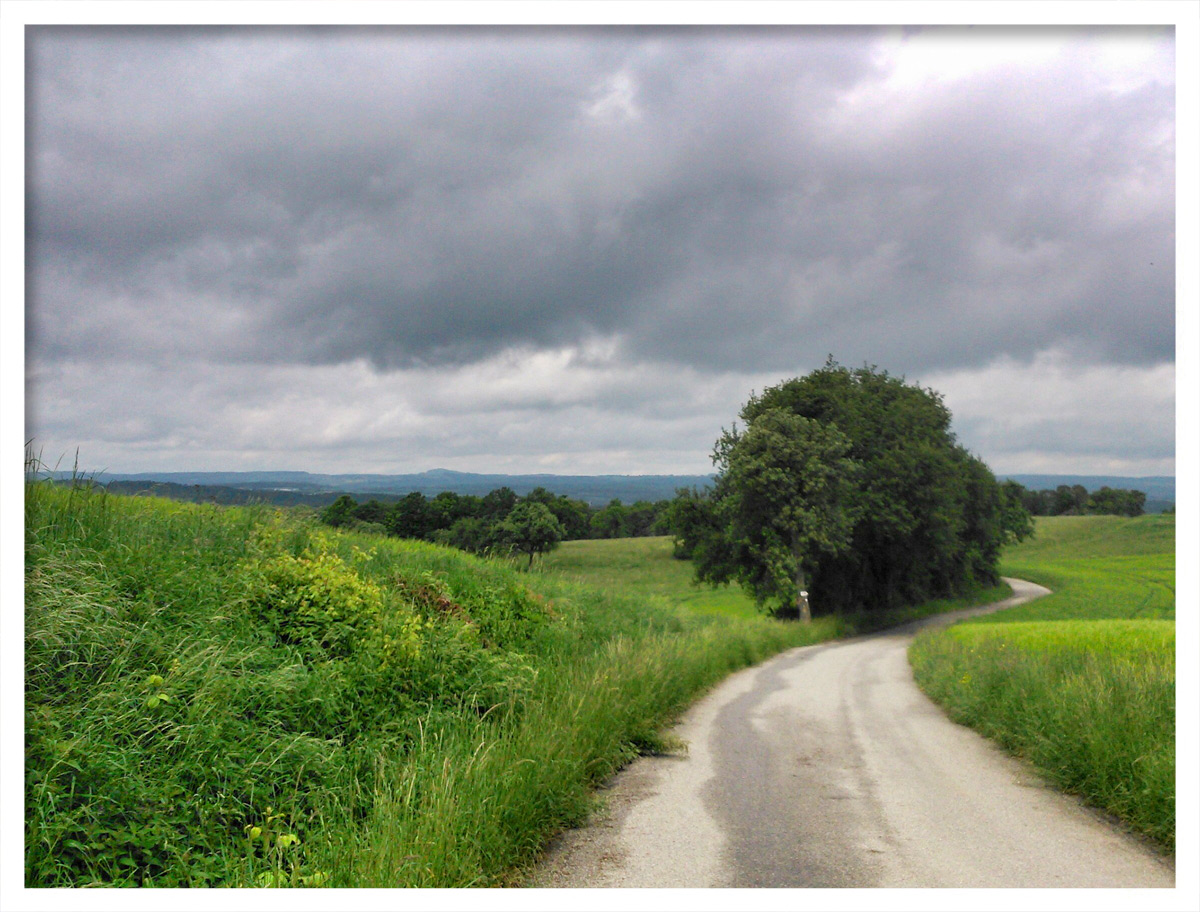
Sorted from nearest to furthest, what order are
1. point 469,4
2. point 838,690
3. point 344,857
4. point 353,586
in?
point 344,857 < point 469,4 < point 353,586 < point 838,690

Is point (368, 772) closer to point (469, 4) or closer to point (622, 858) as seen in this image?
point (622, 858)

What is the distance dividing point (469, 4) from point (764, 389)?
36412 millimetres

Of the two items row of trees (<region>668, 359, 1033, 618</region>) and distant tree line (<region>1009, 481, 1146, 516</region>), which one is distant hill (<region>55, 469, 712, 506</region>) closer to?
distant tree line (<region>1009, 481, 1146, 516</region>)

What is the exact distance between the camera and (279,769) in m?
4.80

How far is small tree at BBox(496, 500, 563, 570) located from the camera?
14352 mm

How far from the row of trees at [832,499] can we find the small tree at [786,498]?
0.19 feet

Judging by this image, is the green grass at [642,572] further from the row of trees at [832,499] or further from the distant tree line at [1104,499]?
the distant tree line at [1104,499]

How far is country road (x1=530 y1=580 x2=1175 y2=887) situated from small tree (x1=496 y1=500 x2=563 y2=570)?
607 cm

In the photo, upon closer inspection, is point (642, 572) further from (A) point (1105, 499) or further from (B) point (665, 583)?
(A) point (1105, 499)

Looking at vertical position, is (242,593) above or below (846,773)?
above

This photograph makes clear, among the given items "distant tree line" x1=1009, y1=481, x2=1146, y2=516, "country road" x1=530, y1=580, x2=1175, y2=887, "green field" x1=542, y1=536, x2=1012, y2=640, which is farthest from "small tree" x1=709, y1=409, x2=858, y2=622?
"country road" x1=530, y1=580, x2=1175, y2=887

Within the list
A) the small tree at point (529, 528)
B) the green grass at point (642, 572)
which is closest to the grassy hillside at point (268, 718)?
the small tree at point (529, 528)

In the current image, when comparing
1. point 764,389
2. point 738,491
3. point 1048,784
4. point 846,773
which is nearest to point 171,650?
point 846,773

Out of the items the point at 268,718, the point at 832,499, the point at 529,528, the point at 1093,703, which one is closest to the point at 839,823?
the point at 1093,703
